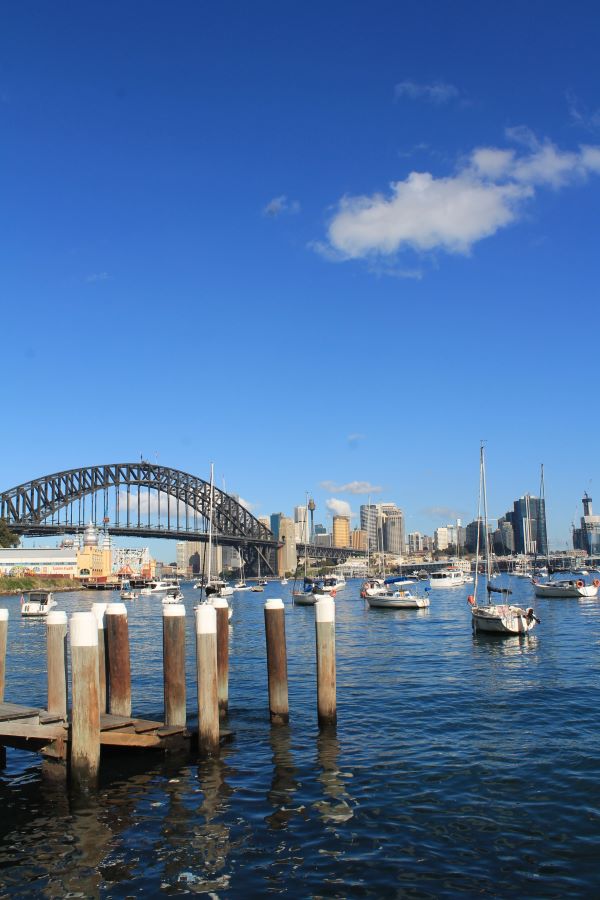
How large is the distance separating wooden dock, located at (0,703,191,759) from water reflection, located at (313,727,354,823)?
10.7 ft

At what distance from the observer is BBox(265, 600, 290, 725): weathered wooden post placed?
1936 cm

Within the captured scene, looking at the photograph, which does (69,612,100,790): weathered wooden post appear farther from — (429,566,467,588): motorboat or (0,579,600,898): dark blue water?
(429,566,467,588): motorboat

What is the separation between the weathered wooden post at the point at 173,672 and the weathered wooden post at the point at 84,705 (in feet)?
11.7

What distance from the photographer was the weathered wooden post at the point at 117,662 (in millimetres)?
18719

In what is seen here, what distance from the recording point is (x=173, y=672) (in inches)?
706

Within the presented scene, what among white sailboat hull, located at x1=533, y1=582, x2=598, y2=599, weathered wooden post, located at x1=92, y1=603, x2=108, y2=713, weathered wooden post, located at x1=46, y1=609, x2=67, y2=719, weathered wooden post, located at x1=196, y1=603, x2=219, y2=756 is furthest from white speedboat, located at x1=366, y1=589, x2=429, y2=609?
weathered wooden post, located at x1=196, y1=603, x2=219, y2=756

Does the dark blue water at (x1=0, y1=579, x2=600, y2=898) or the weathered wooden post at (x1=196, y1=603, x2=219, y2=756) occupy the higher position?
the weathered wooden post at (x1=196, y1=603, x2=219, y2=756)

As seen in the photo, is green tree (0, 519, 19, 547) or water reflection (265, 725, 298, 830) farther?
green tree (0, 519, 19, 547)

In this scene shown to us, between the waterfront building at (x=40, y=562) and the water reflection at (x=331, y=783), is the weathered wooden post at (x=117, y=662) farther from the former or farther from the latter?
the waterfront building at (x=40, y=562)

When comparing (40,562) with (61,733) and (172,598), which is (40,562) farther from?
(61,733)

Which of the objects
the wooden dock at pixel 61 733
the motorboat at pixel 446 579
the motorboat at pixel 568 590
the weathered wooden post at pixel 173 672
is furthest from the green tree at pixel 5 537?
the wooden dock at pixel 61 733

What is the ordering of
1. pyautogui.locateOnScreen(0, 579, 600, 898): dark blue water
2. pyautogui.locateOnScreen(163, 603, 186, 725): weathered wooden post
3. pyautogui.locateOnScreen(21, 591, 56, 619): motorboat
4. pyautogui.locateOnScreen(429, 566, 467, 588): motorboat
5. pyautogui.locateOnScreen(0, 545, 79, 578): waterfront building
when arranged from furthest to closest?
pyautogui.locateOnScreen(0, 545, 79, 578): waterfront building, pyautogui.locateOnScreen(429, 566, 467, 588): motorboat, pyautogui.locateOnScreen(21, 591, 56, 619): motorboat, pyautogui.locateOnScreen(163, 603, 186, 725): weathered wooden post, pyautogui.locateOnScreen(0, 579, 600, 898): dark blue water

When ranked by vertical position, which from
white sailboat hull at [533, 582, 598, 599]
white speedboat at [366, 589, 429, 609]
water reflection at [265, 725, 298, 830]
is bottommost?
white sailboat hull at [533, 582, 598, 599]

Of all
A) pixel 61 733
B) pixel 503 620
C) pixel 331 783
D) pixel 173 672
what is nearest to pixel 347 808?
pixel 331 783
